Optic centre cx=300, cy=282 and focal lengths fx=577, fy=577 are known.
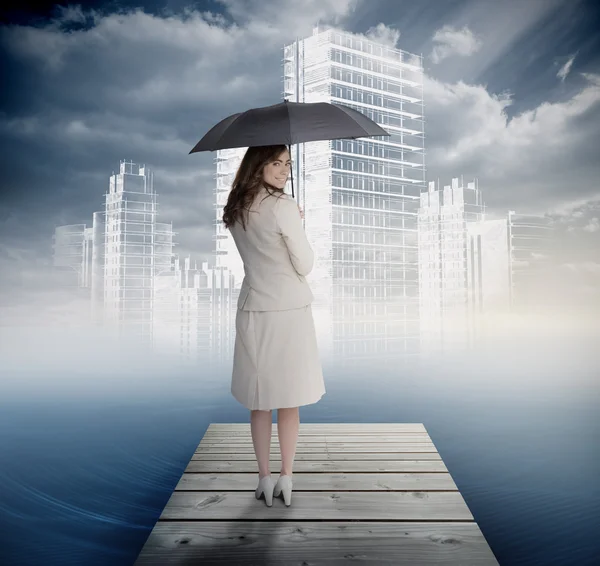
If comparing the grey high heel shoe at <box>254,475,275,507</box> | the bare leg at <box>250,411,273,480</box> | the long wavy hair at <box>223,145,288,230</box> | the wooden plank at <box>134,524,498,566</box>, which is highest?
the long wavy hair at <box>223,145,288,230</box>

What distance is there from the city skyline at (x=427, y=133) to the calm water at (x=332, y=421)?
6.21 feet

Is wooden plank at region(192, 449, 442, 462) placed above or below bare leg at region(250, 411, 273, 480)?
below

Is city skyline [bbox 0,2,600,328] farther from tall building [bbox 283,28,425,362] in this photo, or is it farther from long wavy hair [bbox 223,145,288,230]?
long wavy hair [bbox 223,145,288,230]

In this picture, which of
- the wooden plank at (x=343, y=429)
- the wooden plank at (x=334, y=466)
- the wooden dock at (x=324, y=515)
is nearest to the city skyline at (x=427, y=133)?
the wooden plank at (x=343, y=429)

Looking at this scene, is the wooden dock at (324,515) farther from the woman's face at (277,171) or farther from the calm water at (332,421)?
the woman's face at (277,171)

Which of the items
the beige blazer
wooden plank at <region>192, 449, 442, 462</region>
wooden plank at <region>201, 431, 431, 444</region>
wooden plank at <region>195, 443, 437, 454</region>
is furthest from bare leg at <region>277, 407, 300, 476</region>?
wooden plank at <region>201, 431, 431, 444</region>

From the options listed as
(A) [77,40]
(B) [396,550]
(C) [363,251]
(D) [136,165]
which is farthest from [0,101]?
(B) [396,550]

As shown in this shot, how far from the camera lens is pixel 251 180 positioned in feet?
6.48

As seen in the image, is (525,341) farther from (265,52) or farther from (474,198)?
(265,52)

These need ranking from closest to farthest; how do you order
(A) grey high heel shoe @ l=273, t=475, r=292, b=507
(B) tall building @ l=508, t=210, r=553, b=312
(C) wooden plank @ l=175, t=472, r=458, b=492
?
1. (A) grey high heel shoe @ l=273, t=475, r=292, b=507
2. (C) wooden plank @ l=175, t=472, r=458, b=492
3. (B) tall building @ l=508, t=210, r=553, b=312

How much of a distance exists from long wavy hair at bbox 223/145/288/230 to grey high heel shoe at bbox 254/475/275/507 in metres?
0.92

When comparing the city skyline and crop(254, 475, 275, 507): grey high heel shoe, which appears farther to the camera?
the city skyline

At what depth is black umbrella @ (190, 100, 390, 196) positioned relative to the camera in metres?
1.95

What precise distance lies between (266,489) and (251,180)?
110 cm
